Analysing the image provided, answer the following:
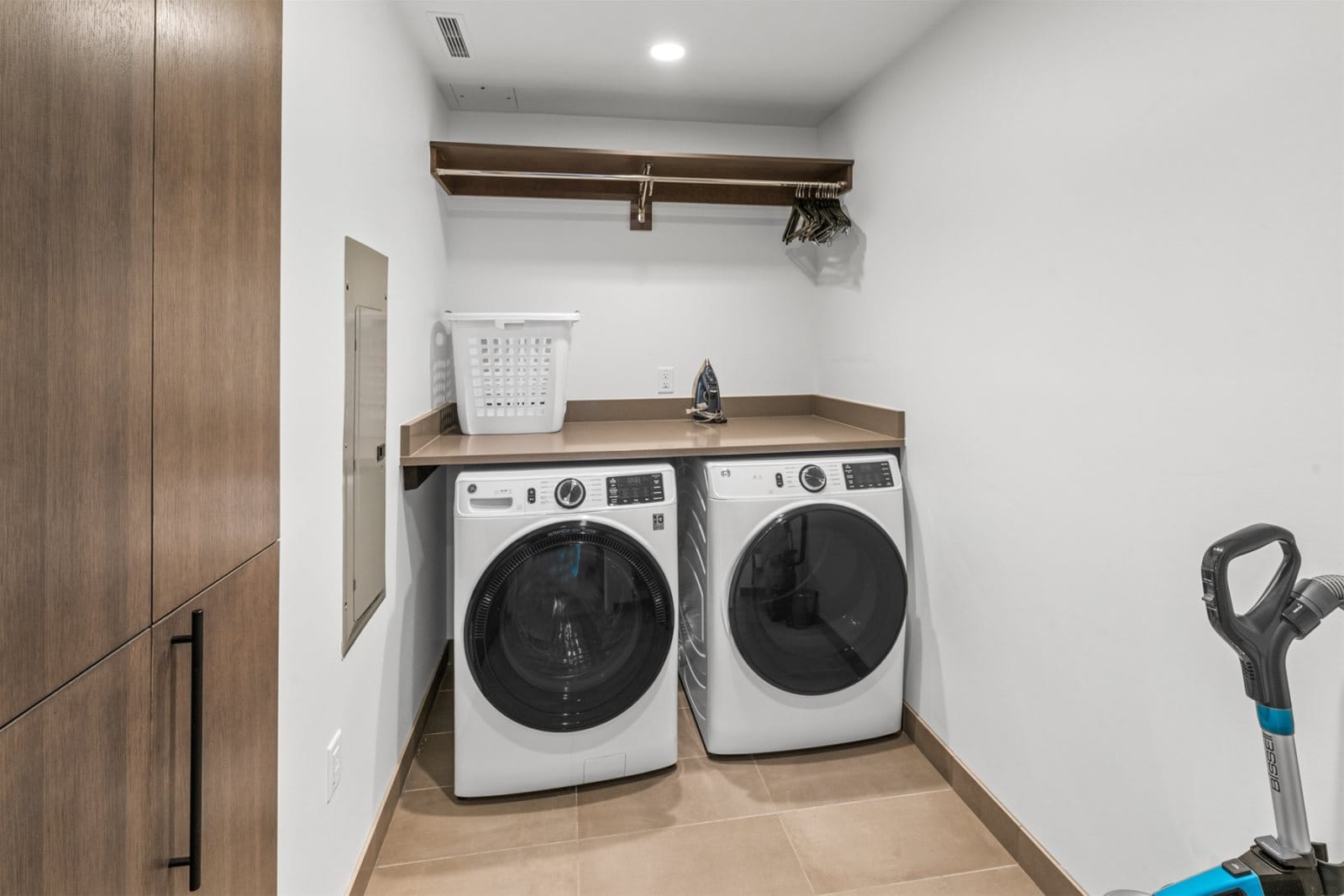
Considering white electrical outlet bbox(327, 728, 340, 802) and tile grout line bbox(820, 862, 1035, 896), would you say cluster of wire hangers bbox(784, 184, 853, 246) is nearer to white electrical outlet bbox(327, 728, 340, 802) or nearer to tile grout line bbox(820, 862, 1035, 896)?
tile grout line bbox(820, 862, 1035, 896)

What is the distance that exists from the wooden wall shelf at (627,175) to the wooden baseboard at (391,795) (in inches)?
75.4

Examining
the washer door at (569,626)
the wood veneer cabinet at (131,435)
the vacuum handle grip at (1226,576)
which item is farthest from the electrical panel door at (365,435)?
the vacuum handle grip at (1226,576)

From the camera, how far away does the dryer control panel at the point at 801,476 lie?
206cm

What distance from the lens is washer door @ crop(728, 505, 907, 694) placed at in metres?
2.04

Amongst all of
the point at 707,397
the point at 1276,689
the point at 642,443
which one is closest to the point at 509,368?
the point at 642,443

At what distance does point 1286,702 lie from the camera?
85 cm

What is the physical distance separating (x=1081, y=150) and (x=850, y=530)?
1178 millimetres

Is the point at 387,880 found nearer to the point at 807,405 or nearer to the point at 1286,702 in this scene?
the point at 1286,702

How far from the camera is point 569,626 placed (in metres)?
1.92

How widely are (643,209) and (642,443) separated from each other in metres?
1.10

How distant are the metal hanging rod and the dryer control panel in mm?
1095

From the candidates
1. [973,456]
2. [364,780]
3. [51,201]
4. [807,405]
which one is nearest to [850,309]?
[807,405]

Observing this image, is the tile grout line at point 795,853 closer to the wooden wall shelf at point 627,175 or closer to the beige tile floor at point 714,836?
the beige tile floor at point 714,836

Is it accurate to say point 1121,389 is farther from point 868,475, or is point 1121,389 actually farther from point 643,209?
point 643,209
